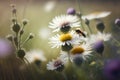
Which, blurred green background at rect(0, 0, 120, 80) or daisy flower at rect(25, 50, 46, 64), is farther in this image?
blurred green background at rect(0, 0, 120, 80)

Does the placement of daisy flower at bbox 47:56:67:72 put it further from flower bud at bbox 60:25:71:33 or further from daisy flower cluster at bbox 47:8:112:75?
flower bud at bbox 60:25:71:33

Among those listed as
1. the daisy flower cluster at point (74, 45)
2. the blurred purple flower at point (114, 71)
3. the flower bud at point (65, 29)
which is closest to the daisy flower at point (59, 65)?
the daisy flower cluster at point (74, 45)

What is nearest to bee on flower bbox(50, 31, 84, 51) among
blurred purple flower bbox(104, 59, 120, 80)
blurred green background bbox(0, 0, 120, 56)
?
blurred purple flower bbox(104, 59, 120, 80)

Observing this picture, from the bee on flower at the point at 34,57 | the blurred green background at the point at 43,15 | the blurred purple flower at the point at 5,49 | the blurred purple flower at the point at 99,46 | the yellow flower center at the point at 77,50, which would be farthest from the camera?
the blurred green background at the point at 43,15

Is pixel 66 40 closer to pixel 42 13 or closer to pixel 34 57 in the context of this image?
pixel 34 57

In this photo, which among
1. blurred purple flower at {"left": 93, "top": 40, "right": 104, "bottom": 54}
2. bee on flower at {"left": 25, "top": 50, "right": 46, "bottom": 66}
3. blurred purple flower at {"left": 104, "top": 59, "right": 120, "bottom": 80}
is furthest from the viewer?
bee on flower at {"left": 25, "top": 50, "right": 46, "bottom": 66}

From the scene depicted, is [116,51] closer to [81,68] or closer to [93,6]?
[81,68]

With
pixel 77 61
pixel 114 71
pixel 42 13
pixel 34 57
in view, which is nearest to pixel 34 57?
pixel 34 57

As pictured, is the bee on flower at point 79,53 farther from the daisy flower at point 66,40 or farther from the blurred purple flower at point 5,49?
the blurred purple flower at point 5,49

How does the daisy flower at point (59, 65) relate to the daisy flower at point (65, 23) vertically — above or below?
below
